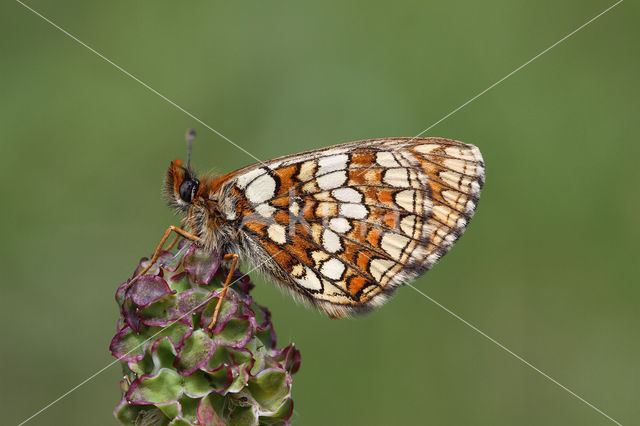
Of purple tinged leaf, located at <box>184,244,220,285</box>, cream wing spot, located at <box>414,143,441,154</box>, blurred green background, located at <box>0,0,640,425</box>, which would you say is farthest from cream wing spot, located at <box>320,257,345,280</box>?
blurred green background, located at <box>0,0,640,425</box>

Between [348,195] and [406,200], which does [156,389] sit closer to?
[348,195]

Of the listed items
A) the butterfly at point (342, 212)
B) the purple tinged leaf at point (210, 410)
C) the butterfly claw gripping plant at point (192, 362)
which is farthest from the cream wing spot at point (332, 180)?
the purple tinged leaf at point (210, 410)

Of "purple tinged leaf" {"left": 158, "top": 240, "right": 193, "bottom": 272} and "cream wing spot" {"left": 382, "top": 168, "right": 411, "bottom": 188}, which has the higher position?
"purple tinged leaf" {"left": 158, "top": 240, "right": 193, "bottom": 272}

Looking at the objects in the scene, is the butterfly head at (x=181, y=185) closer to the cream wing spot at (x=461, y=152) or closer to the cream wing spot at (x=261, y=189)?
the cream wing spot at (x=261, y=189)

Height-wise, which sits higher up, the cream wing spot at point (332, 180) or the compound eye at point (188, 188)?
the compound eye at point (188, 188)

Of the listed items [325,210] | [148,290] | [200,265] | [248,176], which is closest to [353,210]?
[325,210]

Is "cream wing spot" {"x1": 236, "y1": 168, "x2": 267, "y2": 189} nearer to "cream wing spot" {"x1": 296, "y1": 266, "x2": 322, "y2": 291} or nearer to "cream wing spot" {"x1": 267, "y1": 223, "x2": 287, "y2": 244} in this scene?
"cream wing spot" {"x1": 267, "y1": 223, "x2": 287, "y2": 244}

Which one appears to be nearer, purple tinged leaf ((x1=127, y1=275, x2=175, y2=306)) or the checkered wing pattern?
purple tinged leaf ((x1=127, y1=275, x2=175, y2=306))
